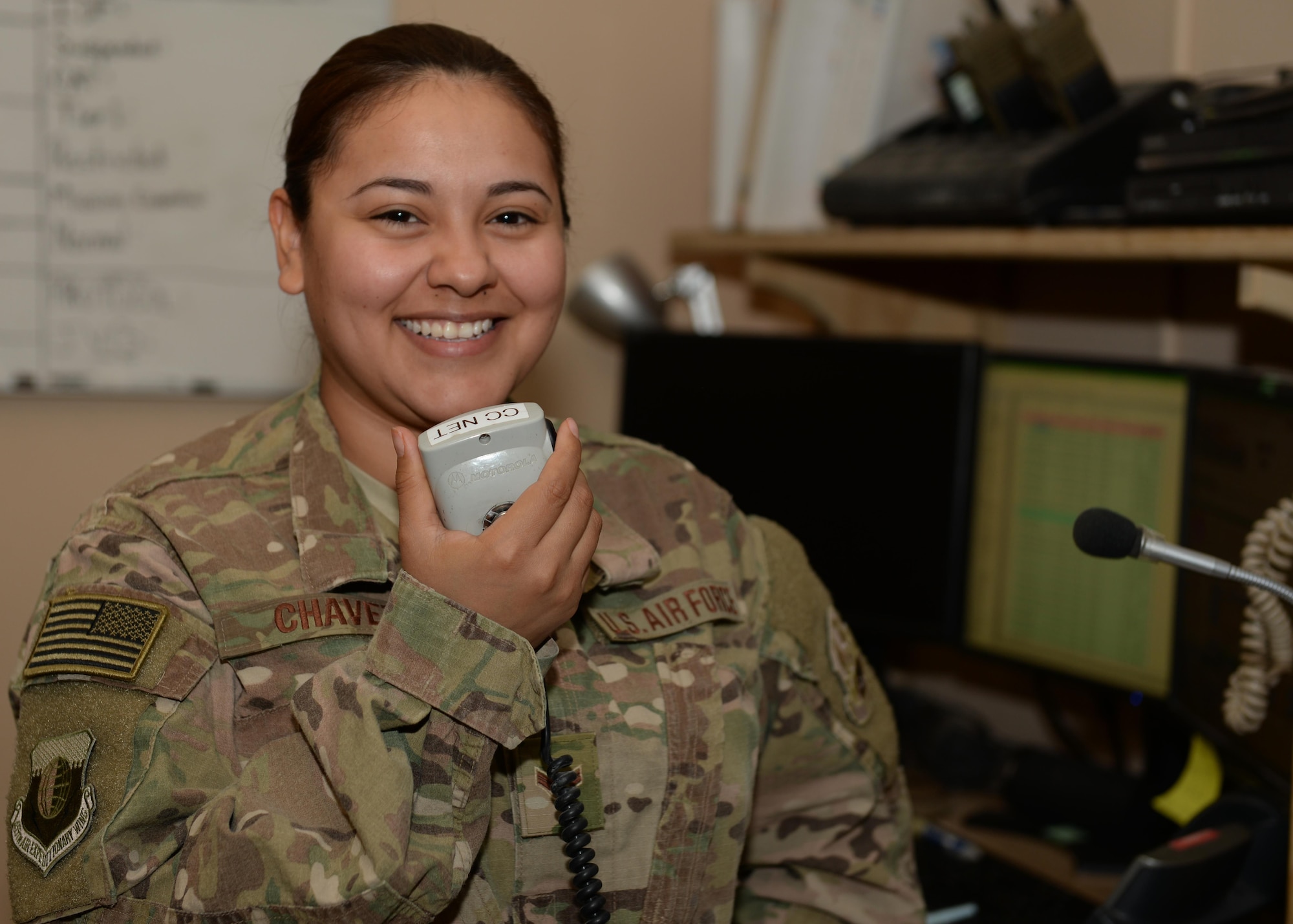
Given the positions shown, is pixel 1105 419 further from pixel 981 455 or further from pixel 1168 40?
pixel 1168 40

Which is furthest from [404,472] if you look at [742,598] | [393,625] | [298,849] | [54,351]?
[54,351]

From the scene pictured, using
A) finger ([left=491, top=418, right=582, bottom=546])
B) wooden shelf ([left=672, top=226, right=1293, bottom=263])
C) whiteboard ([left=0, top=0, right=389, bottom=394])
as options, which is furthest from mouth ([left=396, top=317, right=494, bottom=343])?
wooden shelf ([left=672, top=226, right=1293, bottom=263])

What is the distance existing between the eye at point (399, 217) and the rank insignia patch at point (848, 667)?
52cm

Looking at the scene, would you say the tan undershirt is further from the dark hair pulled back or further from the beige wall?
the beige wall

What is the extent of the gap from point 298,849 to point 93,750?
151 millimetres

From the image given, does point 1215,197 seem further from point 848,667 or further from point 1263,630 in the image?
point 848,667

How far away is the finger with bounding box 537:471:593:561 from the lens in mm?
782

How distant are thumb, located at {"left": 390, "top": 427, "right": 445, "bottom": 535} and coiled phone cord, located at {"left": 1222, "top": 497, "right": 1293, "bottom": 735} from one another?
0.72m

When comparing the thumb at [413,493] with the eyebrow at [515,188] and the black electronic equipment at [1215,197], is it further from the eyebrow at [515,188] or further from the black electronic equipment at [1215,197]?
the black electronic equipment at [1215,197]

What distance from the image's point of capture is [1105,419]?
56.8 inches

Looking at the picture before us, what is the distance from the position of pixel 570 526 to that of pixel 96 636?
327mm

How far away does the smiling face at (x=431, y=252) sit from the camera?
2.99ft

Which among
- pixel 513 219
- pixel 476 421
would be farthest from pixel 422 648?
pixel 513 219

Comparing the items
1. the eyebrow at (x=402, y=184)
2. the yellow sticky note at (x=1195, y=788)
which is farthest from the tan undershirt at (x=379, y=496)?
the yellow sticky note at (x=1195, y=788)
